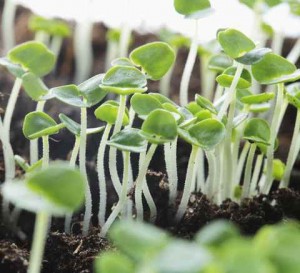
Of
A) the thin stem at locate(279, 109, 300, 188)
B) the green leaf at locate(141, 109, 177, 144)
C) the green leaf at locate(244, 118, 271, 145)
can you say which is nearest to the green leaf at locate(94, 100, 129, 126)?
the green leaf at locate(141, 109, 177, 144)

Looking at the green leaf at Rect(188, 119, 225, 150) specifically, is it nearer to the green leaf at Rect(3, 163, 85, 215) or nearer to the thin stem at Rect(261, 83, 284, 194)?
the thin stem at Rect(261, 83, 284, 194)

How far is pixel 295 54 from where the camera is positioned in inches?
62.9

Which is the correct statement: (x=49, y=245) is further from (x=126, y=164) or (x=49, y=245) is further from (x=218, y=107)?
(x=218, y=107)

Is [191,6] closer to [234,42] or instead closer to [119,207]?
[234,42]

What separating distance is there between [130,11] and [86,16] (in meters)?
0.20

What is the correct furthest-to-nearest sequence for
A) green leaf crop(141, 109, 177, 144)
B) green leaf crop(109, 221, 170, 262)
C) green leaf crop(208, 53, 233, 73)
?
1. green leaf crop(208, 53, 233, 73)
2. green leaf crop(141, 109, 177, 144)
3. green leaf crop(109, 221, 170, 262)

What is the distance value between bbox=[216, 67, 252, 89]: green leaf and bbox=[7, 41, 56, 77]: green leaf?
13.8 inches

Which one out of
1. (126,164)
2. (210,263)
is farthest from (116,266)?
(126,164)

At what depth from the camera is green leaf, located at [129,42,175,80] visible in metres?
0.89

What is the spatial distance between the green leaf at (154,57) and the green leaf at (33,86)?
8.2 inches

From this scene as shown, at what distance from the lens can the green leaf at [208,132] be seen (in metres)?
0.82

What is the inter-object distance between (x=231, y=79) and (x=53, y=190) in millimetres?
562

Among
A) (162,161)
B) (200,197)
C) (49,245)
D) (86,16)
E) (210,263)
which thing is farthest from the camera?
(86,16)

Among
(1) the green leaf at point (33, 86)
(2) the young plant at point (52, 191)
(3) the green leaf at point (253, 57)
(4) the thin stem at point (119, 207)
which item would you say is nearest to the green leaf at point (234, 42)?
(3) the green leaf at point (253, 57)
